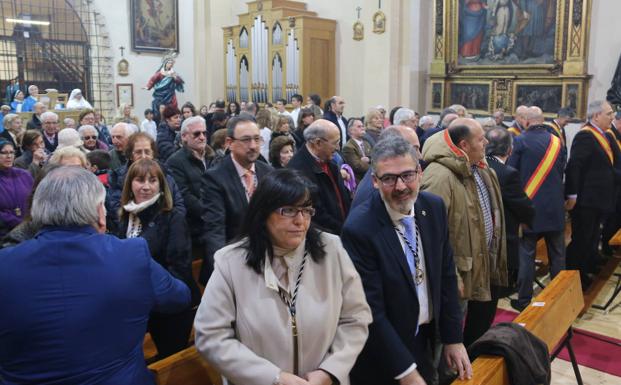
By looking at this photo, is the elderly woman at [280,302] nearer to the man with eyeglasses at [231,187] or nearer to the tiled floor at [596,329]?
the man with eyeglasses at [231,187]

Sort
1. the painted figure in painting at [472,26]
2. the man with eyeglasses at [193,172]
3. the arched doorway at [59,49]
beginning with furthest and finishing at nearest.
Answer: the arched doorway at [59,49] → the painted figure in painting at [472,26] → the man with eyeglasses at [193,172]

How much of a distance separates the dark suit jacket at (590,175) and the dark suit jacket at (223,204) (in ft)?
11.6

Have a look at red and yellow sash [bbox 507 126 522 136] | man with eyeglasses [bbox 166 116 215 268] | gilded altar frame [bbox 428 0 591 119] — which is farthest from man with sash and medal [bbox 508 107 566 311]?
gilded altar frame [bbox 428 0 591 119]

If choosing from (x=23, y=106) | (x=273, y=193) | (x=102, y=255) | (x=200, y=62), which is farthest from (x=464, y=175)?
(x=200, y=62)

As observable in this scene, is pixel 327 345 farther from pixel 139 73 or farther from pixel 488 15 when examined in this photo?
pixel 139 73

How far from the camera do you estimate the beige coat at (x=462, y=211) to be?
10.4ft

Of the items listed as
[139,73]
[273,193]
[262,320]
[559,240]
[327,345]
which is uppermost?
[139,73]

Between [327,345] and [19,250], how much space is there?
1091 millimetres

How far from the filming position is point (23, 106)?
41.4 feet

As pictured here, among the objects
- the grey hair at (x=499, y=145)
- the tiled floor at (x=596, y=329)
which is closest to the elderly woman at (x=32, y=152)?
the grey hair at (x=499, y=145)

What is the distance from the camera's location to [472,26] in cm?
1143

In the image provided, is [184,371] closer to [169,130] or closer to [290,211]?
[290,211]

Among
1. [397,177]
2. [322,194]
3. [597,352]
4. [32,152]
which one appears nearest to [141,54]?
[32,152]

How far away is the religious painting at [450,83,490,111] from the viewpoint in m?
11.4
